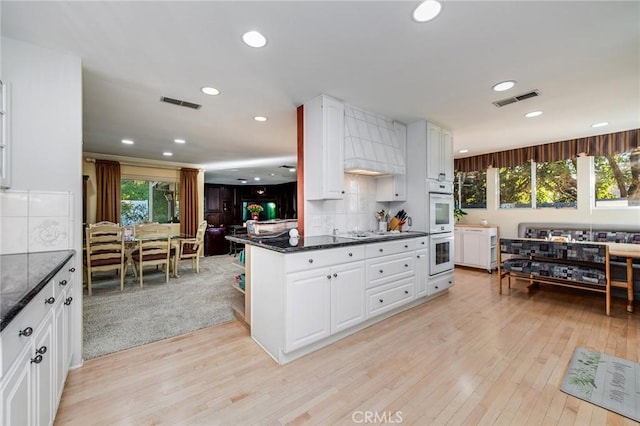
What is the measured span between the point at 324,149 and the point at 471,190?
483 centimetres

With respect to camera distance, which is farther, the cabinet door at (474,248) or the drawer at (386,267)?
the cabinet door at (474,248)

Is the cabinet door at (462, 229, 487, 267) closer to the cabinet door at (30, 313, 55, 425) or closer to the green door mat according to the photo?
the green door mat

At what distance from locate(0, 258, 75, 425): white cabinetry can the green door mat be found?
2.94 metres

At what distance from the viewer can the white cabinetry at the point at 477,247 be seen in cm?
505

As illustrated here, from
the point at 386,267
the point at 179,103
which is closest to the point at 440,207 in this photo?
the point at 386,267

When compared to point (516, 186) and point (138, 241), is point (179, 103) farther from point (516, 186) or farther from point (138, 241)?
point (516, 186)

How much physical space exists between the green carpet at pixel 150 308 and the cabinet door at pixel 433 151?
3.14 m

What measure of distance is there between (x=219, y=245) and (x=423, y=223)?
5.83 metres

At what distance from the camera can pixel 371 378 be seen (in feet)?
6.29

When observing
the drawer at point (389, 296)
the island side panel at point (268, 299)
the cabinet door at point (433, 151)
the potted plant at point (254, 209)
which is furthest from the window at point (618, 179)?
the potted plant at point (254, 209)

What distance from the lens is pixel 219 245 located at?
740 centimetres

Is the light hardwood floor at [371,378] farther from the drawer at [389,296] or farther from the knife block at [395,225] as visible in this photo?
the knife block at [395,225]

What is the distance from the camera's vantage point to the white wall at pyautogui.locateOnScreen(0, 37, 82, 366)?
1.79 metres

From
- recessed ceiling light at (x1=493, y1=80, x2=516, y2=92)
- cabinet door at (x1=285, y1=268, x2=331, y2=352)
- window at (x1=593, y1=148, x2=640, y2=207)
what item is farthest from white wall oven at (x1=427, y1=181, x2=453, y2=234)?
window at (x1=593, y1=148, x2=640, y2=207)
